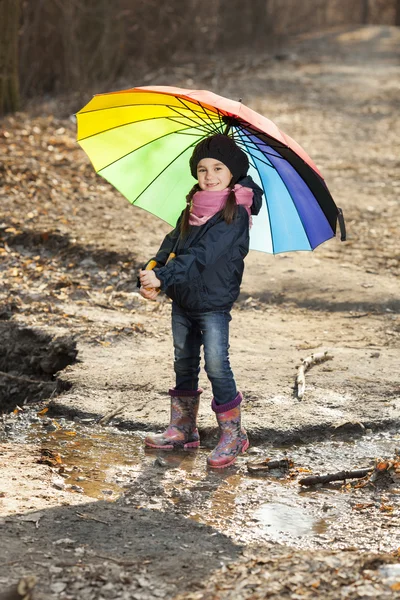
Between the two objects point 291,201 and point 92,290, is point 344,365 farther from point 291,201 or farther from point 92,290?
point 92,290

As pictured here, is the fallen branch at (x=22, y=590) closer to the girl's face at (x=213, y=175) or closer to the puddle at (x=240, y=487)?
the puddle at (x=240, y=487)

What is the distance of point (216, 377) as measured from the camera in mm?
4445

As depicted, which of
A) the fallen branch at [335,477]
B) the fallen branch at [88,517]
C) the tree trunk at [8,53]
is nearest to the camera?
the fallen branch at [88,517]

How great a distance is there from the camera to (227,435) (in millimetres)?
4516

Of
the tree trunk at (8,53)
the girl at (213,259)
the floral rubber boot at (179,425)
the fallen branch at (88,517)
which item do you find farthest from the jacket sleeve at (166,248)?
the tree trunk at (8,53)

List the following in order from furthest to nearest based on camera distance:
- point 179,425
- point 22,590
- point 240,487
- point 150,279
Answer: point 179,425 → point 240,487 → point 150,279 → point 22,590

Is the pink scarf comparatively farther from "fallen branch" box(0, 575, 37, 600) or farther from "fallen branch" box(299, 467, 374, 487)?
"fallen branch" box(0, 575, 37, 600)

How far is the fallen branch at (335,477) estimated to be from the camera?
4.32 m

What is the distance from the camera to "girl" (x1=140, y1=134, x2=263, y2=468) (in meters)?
4.18

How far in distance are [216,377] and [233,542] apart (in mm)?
1001

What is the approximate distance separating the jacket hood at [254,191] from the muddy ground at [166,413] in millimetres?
1266

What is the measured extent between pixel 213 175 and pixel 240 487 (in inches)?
60.0

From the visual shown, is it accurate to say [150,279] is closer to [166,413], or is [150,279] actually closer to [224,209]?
[224,209]


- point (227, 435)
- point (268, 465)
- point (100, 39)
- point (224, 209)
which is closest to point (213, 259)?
point (224, 209)
